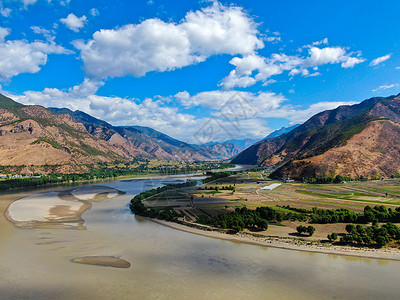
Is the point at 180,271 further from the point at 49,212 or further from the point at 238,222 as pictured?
the point at 49,212

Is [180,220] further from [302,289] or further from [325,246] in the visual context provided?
[302,289]

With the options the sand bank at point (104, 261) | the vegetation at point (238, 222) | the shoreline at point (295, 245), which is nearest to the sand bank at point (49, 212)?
the sand bank at point (104, 261)

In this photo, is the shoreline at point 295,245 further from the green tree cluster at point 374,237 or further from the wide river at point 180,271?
the green tree cluster at point 374,237

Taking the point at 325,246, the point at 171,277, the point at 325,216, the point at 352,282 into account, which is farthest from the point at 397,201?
the point at 171,277

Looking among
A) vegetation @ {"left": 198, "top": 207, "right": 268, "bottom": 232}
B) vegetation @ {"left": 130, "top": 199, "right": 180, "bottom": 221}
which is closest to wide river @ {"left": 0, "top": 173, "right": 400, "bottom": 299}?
vegetation @ {"left": 198, "top": 207, "right": 268, "bottom": 232}

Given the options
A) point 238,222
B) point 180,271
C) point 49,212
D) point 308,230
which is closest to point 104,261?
point 180,271

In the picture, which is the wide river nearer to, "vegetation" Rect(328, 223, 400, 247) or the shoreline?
the shoreline
